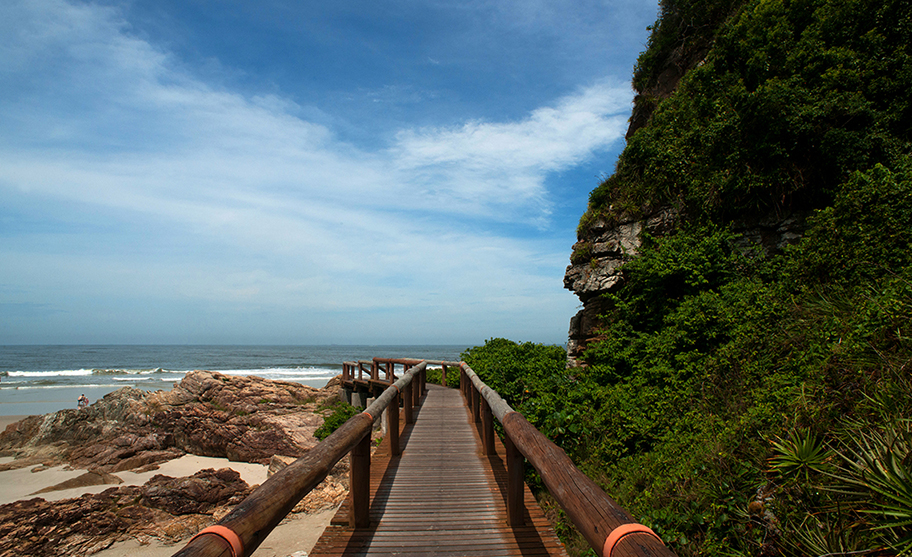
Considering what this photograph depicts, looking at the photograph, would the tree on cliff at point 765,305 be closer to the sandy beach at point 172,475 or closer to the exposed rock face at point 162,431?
the sandy beach at point 172,475

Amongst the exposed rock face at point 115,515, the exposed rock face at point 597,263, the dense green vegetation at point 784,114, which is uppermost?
the dense green vegetation at point 784,114

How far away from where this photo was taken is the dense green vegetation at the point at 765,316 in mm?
3188

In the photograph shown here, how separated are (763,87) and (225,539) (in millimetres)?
10653

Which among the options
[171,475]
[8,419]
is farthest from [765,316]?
[8,419]

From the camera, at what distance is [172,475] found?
1117 centimetres

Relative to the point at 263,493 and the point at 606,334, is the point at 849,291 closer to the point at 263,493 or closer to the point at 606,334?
the point at 606,334

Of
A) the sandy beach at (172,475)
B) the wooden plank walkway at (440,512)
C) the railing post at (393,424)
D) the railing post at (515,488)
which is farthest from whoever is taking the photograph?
the sandy beach at (172,475)

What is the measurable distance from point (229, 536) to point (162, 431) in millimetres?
15065

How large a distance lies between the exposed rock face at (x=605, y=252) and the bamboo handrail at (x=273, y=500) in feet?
26.8

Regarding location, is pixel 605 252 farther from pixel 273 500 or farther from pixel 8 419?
pixel 8 419

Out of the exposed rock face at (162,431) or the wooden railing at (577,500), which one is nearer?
the wooden railing at (577,500)

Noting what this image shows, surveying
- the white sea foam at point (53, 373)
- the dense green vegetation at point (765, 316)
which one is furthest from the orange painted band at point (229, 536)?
the white sea foam at point (53, 373)

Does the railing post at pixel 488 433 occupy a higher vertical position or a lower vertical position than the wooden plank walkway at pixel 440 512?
higher

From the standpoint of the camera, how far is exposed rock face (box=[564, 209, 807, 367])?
862cm
